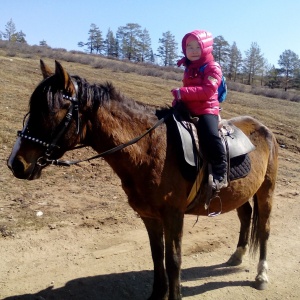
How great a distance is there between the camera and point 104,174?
24.1 feet

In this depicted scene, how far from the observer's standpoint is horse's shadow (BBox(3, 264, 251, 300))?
3773 millimetres

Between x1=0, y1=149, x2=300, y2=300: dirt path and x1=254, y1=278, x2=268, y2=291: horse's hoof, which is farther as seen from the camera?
x1=254, y1=278, x2=268, y2=291: horse's hoof

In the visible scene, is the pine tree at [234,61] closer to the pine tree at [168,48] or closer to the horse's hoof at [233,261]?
the pine tree at [168,48]

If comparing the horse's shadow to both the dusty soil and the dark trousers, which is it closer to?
the dusty soil

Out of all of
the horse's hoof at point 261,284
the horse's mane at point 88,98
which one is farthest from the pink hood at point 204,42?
the horse's hoof at point 261,284

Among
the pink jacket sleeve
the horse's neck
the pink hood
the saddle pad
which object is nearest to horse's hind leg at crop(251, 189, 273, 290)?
the saddle pad

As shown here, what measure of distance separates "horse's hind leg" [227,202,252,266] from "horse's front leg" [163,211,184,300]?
166 cm

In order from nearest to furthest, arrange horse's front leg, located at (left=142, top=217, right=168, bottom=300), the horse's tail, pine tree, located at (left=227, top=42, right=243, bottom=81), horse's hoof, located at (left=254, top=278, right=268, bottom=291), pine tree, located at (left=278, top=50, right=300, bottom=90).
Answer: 1. horse's front leg, located at (left=142, top=217, right=168, bottom=300)
2. horse's hoof, located at (left=254, top=278, right=268, bottom=291)
3. the horse's tail
4. pine tree, located at (left=278, top=50, right=300, bottom=90)
5. pine tree, located at (left=227, top=42, right=243, bottom=81)

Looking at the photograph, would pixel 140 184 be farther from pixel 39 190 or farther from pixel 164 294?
pixel 39 190

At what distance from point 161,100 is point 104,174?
8.38 meters

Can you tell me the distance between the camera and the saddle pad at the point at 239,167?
11.9 feet

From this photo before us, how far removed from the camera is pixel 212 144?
323 centimetres

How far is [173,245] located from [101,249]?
1.83 m

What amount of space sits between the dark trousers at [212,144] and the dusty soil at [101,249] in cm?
170
